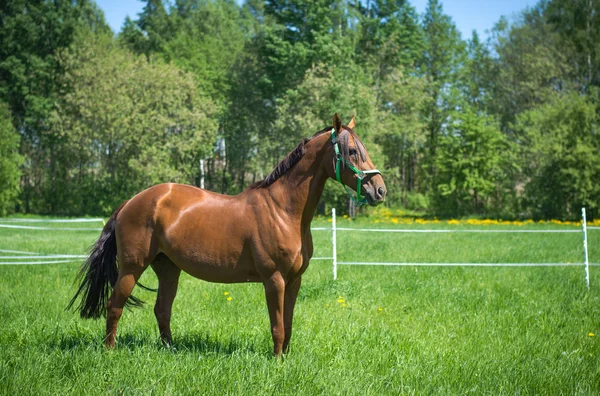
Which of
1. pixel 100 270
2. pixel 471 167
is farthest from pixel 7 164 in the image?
pixel 100 270

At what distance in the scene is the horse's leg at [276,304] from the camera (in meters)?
4.50

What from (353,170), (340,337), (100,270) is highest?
(353,170)

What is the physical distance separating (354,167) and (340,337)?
2127mm

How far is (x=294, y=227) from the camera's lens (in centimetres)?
462

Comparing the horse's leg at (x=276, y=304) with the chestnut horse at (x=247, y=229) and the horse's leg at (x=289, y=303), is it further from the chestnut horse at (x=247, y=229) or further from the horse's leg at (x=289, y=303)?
the horse's leg at (x=289, y=303)

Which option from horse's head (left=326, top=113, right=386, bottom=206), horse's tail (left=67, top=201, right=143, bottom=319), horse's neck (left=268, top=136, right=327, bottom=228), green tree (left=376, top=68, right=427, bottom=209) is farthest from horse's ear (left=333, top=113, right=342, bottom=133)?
green tree (left=376, top=68, right=427, bottom=209)

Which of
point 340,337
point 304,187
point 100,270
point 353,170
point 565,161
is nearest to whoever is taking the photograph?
point 353,170

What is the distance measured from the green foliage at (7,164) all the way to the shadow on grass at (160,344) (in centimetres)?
2890

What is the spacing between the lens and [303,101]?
1234 inches

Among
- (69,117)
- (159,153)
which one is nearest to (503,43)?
(159,153)

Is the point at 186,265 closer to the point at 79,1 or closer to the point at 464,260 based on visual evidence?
the point at 464,260

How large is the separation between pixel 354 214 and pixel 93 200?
1676 cm

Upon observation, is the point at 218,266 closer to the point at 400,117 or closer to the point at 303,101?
the point at 303,101

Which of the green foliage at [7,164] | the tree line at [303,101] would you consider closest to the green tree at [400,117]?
the tree line at [303,101]
